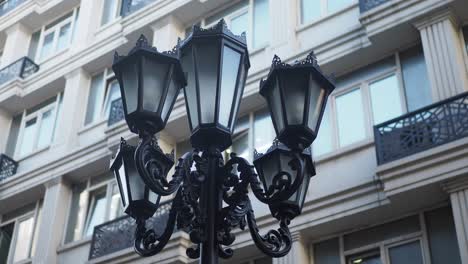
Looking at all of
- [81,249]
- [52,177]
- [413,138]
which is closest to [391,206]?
[413,138]

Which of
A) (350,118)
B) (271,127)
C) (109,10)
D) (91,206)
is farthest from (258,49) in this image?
(109,10)

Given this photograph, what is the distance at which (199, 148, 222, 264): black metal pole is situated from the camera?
4.60m

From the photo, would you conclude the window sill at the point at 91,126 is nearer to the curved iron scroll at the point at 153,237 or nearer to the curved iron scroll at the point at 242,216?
the curved iron scroll at the point at 153,237

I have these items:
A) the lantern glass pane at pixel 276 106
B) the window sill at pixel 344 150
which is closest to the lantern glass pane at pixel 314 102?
the lantern glass pane at pixel 276 106

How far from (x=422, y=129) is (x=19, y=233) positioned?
32.7ft

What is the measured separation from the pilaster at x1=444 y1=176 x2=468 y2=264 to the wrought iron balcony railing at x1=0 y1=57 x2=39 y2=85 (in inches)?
477

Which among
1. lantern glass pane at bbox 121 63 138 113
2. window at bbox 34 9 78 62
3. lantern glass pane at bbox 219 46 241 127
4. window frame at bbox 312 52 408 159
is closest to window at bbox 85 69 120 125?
window at bbox 34 9 78 62

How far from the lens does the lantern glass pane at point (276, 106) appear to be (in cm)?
481

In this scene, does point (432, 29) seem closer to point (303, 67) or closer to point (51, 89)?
point (303, 67)

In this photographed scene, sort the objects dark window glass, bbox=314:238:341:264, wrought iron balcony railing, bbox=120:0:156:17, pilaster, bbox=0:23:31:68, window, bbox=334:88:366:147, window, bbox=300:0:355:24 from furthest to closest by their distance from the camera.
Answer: pilaster, bbox=0:23:31:68, wrought iron balcony railing, bbox=120:0:156:17, window, bbox=300:0:355:24, window, bbox=334:88:366:147, dark window glass, bbox=314:238:341:264

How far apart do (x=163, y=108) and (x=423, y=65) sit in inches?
268

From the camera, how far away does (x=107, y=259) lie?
12.5 meters

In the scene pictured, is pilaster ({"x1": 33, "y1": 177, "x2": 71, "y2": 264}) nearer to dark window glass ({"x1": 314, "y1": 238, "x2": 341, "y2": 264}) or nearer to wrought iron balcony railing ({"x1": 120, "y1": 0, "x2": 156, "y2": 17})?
wrought iron balcony railing ({"x1": 120, "y1": 0, "x2": 156, "y2": 17})

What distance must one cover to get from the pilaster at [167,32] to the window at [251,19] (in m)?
0.85
